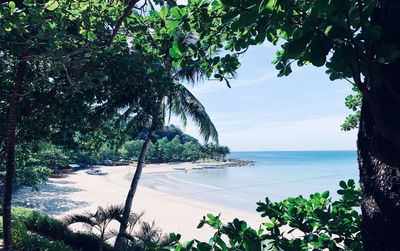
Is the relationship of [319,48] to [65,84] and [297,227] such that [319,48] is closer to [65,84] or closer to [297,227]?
[297,227]

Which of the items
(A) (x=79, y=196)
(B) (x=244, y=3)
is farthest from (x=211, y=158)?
(B) (x=244, y=3)

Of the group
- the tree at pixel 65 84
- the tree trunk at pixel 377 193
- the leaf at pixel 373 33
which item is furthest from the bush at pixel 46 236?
the leaf at pixel 373 33

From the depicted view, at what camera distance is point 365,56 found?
3.88ft

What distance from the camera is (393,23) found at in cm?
141

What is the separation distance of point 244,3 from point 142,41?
285cm

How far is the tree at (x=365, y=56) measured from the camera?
1.08 m

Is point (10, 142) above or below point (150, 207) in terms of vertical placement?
above

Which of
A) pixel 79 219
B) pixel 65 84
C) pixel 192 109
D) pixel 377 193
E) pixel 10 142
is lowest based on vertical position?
pixel 79 219

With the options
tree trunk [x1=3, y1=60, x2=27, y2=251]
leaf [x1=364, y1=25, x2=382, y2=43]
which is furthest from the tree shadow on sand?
leaf [x1=364, y1=25, x2=382, y2=43]

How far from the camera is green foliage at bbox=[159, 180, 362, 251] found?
1.72 m

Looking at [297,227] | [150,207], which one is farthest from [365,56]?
[150,207]

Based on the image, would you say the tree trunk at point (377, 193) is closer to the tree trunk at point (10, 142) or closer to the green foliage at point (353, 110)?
the green foliage at point (353, 110)

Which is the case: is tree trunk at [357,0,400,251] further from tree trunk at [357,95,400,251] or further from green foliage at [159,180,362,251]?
green foliage at [159,180,362,251]

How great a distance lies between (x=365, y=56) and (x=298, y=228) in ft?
4.34
